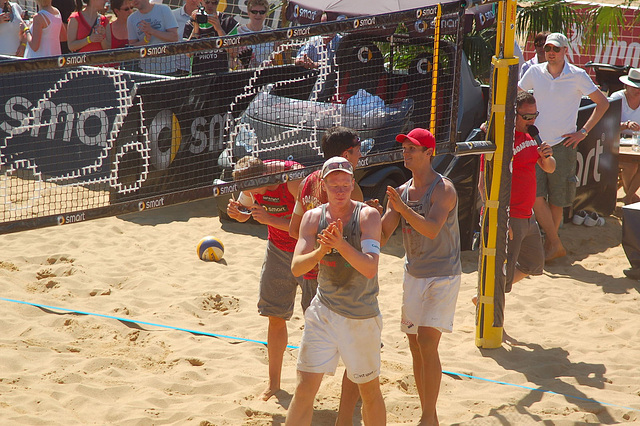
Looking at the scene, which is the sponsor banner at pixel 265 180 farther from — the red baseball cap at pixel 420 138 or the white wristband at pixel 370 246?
the white wristband at pixel 370 246

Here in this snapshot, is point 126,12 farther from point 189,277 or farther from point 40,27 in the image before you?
point 189,277

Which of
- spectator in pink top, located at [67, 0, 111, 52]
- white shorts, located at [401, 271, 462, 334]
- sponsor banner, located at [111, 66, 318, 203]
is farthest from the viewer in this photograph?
spectator in pink top, located at [67, 0, 111, 52]

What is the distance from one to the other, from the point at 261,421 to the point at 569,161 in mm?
5218

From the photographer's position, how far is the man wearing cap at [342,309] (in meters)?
3.87

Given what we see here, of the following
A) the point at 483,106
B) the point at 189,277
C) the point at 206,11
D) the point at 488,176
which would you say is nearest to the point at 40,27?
the point at 206,11

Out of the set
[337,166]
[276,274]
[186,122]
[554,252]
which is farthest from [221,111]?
[337,166]

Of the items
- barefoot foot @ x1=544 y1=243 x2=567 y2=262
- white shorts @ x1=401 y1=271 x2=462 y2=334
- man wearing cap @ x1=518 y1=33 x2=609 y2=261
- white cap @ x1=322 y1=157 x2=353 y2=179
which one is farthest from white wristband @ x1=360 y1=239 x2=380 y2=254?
barefoot foot @ x1=544 y1=243 x2=567 y2=262

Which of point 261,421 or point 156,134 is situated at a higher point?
point 156,134

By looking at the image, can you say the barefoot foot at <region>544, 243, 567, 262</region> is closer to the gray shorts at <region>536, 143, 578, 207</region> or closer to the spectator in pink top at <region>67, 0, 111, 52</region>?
the gray shorts at <region>536, 143, 578, 207</region>

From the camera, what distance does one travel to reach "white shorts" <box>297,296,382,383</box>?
392 cm

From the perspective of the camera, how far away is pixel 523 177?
635cm

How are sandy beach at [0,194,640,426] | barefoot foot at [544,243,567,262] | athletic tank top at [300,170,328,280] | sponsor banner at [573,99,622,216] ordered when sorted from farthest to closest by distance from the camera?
sponsor banner at [573,99,622,216] → barefoot foot at [544,243,567,262] → sandy beach at [0,194,640,426] → athletic tank top at [300,170,328,280]

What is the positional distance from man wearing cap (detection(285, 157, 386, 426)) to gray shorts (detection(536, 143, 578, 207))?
16.1 ft

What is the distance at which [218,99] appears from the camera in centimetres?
895
